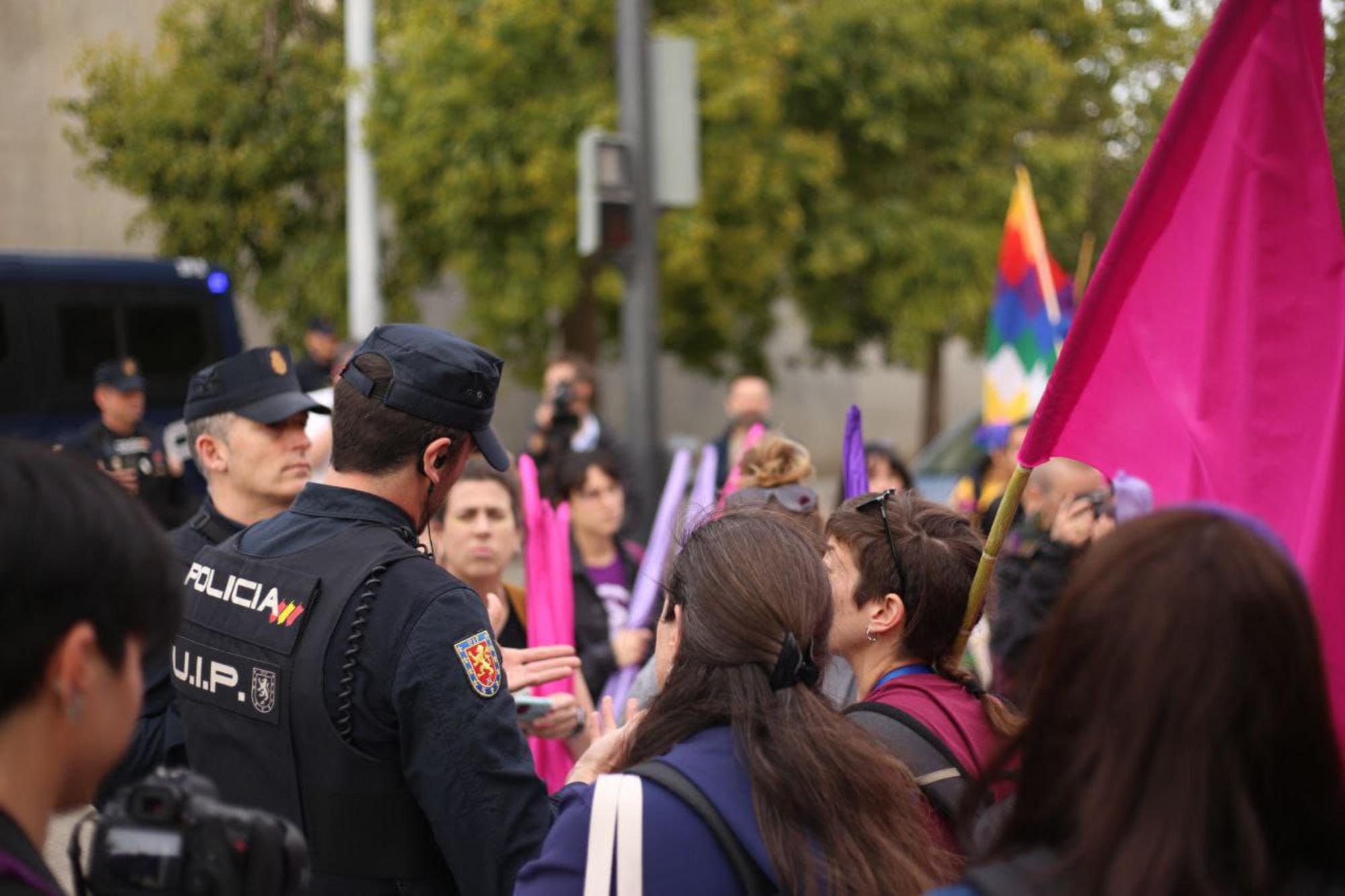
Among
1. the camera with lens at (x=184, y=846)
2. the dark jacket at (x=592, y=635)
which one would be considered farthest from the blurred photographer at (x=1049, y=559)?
the camera with lens at (x=184, y=846)

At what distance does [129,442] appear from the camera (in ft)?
30.6

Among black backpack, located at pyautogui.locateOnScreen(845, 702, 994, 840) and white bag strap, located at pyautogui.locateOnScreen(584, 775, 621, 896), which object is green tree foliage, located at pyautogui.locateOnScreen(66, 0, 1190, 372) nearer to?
black backpack, located at pyautogui.locateOnScreen(845, 702, 994, 840)

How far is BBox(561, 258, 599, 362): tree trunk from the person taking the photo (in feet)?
53.4

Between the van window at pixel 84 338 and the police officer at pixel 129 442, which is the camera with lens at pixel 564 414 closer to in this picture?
the police officer at pixel 129 442

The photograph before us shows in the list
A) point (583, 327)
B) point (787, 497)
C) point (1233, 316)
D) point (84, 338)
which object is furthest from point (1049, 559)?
point (583, 327)

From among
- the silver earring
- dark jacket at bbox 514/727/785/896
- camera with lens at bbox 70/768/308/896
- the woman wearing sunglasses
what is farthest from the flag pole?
the silver earring

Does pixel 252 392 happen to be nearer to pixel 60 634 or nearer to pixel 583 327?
pixel 60 634

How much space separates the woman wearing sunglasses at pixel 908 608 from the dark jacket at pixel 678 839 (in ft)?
2.06

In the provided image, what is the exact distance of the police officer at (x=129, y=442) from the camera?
359 inches

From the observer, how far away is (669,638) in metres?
2.79

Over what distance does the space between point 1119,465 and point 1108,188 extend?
16.4 m

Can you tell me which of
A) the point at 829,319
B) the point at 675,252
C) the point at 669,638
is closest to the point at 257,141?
the point at 675,252

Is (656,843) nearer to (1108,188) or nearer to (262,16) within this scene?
(262,16)

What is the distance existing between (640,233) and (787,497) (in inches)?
184
